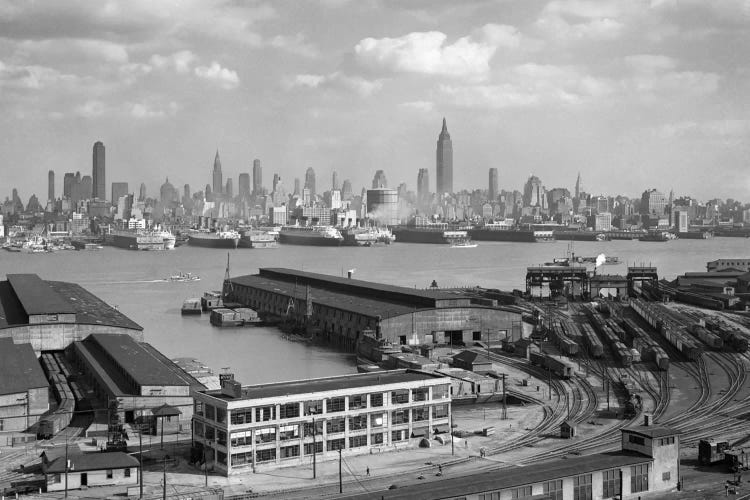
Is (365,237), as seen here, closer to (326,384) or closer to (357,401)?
(326,384)

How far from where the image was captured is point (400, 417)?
69.8ft

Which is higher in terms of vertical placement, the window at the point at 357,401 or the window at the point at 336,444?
the window at the point at 357,401

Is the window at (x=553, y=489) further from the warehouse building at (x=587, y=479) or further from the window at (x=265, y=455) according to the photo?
the window at (x=265, y=455)

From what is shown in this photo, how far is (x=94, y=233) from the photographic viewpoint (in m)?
189

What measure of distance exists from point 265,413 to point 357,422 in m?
2.23

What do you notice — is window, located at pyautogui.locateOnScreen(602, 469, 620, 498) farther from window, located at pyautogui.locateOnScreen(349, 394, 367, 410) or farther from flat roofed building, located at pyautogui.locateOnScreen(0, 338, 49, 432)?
flat roofed building, located at pyautogui.locateOnScreen(0, 338, 49, 432)

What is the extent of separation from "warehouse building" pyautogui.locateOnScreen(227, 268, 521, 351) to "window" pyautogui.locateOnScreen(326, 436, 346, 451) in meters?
15.8

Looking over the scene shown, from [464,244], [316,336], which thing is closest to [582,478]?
[316,336]

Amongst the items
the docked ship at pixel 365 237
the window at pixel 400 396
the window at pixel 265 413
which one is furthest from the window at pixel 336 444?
the docked ship at pixel 365 237

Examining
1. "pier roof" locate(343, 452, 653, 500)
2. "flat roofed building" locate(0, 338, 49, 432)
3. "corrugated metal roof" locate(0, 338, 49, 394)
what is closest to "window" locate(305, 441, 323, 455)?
"pier roof" locate(343, 452, 653, 500)

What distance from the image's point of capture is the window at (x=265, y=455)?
19.2 metres

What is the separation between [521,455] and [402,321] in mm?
16493

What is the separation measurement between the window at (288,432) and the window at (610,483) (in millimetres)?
6478

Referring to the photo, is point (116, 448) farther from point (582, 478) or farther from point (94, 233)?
point (94, 233)
